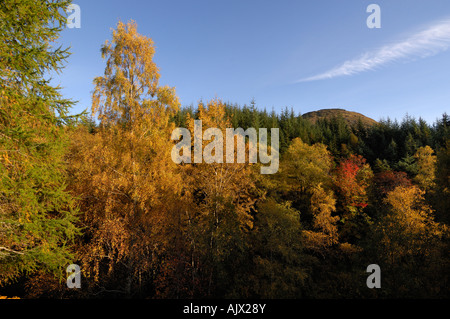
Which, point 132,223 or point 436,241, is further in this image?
point 436,241

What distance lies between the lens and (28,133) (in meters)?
5.41

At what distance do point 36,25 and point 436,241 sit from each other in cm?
2046

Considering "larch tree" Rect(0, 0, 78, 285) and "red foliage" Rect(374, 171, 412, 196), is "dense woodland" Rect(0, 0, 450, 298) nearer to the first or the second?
"larch tree" Rect(0, 0, 78, 285)

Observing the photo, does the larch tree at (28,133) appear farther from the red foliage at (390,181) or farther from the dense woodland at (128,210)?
the red foliage at (390,181)

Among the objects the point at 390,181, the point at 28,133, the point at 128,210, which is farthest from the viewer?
the point at 390,181

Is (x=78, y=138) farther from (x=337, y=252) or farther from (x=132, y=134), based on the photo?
(x=337, y=252)

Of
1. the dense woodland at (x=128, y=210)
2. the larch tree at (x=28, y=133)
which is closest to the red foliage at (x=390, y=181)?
the dense woodland at (x=128, y=210)

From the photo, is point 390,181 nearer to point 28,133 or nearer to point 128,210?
point 128,210

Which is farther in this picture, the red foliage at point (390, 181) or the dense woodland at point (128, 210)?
the red foliage at point (390, 181)

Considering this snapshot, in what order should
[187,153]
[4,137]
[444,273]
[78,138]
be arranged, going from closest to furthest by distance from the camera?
1. [4,137]
2. [444,273]
3. [187,153]
4. [78,138]

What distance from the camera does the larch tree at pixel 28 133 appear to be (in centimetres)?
564

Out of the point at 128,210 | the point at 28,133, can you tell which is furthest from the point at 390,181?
the point at 28,133
